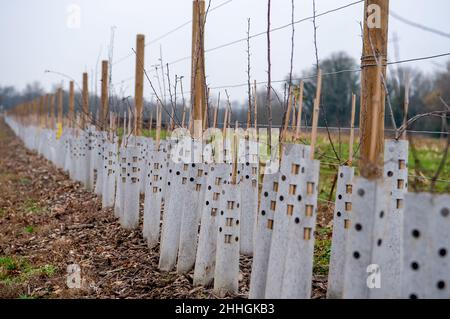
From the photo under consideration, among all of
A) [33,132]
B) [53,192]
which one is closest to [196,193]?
[53,192]

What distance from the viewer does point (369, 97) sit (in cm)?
348

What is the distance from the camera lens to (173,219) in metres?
5.00

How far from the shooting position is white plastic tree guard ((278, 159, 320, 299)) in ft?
9.61

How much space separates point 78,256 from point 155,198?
4.11 ft

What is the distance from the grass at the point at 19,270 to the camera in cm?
521

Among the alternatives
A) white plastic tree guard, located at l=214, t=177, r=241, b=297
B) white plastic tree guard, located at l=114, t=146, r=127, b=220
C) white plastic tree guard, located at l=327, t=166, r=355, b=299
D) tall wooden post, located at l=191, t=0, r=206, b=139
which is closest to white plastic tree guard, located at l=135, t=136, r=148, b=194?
white plastic tree guard, located at l=114, t=146, r=127, b=220

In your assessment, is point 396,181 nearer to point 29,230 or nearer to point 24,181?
point 29,230

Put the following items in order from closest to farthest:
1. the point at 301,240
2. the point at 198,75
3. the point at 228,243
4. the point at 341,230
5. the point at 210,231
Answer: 1. the point at 301,240
2. the point at 341,230
3. the point at 228,243
4. the point at 210,231
5. the point at 198,75

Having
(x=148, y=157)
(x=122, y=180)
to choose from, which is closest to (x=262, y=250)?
(x=148, y=157)

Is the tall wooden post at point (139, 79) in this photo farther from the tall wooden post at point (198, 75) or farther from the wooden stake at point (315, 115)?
the wooden stake at point (315, 115)

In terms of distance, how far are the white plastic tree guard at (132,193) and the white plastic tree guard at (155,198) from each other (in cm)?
83

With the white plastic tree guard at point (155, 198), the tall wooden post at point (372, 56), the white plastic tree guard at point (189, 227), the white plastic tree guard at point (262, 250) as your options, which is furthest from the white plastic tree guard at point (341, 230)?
the white plastic tree guard at point (155, 198)
